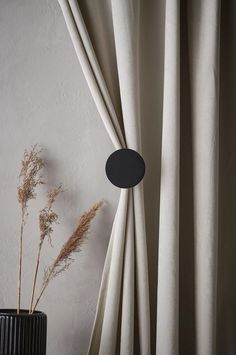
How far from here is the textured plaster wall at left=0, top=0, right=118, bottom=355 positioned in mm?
2113

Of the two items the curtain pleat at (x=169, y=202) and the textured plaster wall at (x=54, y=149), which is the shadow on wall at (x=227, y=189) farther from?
the textured plaster wall at (x=54, y=149)

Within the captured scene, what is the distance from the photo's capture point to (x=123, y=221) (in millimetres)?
1977

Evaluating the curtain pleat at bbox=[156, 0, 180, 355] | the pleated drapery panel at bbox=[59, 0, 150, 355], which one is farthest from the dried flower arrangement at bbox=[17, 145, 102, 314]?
the curtain pleat at bbox=[156, 0, 180, 355]

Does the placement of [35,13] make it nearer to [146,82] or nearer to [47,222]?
[146,82]

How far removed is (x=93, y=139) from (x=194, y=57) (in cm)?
50

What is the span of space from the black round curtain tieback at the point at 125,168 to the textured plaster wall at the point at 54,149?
18cm

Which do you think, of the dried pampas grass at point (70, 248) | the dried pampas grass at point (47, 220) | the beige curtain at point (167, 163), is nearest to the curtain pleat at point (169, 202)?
the beige curtain at point (167, 163)

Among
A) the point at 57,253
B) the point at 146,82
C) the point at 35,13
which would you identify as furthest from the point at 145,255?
the point at 35,13

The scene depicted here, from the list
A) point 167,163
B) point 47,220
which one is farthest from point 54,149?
point 167,163

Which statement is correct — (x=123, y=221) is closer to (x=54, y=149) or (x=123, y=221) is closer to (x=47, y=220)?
(x=47, y=220)

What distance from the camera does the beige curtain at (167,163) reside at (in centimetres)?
192

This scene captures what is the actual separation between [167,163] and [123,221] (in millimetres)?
259

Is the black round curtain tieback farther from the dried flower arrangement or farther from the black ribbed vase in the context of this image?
the black ribbed vase

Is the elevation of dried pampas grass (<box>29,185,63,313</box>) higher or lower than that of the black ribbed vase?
higher
